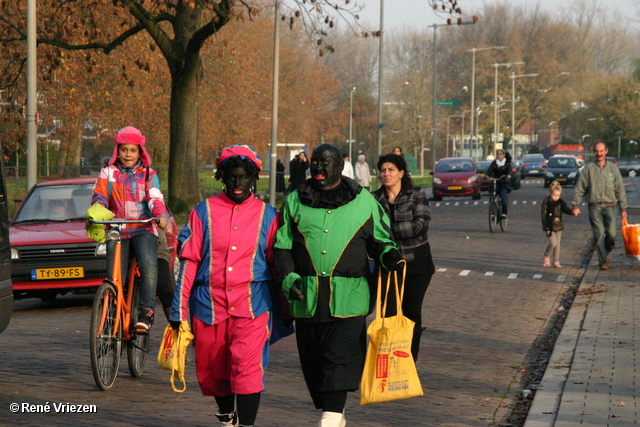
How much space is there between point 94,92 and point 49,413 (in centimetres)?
2925

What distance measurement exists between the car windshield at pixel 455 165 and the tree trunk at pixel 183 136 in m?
15.7

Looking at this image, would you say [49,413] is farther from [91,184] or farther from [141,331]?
[91,184]

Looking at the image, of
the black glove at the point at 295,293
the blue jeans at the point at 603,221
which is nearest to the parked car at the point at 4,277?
the black glove at the point at 295,293

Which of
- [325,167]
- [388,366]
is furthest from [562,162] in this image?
[325,167]

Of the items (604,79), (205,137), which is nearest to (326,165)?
(205,137)

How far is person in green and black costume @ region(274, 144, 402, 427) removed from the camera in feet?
16.3

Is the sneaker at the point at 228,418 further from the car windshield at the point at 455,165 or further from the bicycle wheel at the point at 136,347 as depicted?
the car windshield at the point at 455,165

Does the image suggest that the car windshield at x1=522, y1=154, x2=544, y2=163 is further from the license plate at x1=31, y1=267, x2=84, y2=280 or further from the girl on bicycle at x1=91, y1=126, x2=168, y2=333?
the girl on bicycle at x1=91, y1=126, x2=168, y2=333

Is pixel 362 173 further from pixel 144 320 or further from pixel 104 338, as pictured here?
pixel 104 338

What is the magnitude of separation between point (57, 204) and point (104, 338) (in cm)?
540

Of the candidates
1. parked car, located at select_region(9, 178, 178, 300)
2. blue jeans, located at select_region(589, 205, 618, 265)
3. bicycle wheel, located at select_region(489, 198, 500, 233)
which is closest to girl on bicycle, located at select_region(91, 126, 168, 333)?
parked car, located at select_region(9, 178, 178, 300)

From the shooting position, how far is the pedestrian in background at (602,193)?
47.0 feet

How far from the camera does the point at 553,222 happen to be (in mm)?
15203

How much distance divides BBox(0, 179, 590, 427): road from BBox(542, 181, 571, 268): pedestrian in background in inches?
36.1
